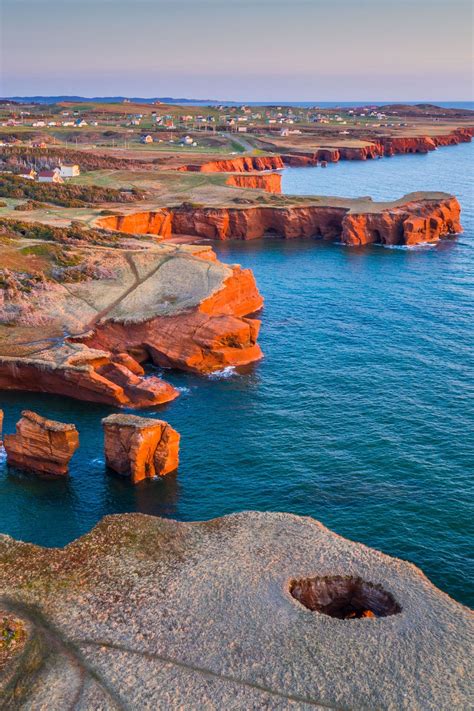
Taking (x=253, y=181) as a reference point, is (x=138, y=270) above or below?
below

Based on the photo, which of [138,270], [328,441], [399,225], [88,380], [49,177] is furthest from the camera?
[49,177]

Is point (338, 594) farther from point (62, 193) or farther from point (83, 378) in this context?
point (62, 193)

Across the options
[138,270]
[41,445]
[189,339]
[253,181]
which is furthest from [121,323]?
[253,181]

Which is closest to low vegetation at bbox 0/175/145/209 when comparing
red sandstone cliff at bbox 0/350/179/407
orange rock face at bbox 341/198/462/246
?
orange rock face at bbox 341/198/462/246

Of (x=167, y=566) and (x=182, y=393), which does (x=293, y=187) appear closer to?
(x=182, y=393)

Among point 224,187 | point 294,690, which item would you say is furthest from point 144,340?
point 224,187

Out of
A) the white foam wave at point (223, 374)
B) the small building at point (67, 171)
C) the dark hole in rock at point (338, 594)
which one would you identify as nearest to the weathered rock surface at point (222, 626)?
the dark hole in rock at point (338, 594)

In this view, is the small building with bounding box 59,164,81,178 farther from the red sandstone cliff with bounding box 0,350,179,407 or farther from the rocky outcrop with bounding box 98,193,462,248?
the red sandstone cliff with bounding box 0,350,179,407
